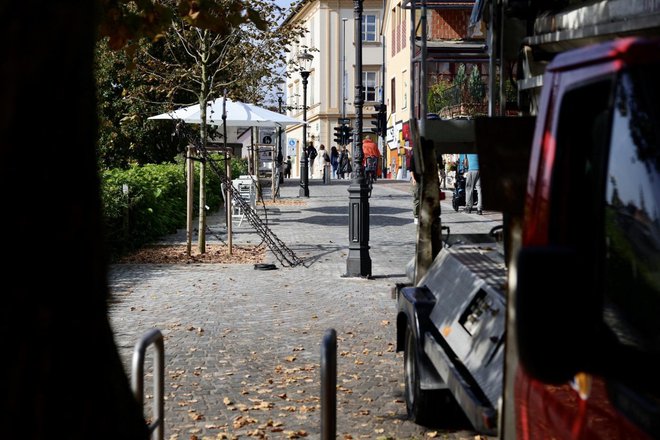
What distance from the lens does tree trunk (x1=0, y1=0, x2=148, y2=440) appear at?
8.48ft

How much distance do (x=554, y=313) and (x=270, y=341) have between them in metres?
7.75

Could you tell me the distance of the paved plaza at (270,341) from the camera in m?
7.05

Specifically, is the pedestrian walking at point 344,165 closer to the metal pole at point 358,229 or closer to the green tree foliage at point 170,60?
the green tree foliage at point 170,60

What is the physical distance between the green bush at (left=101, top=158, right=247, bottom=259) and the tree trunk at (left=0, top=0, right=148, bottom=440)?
11.0 meters

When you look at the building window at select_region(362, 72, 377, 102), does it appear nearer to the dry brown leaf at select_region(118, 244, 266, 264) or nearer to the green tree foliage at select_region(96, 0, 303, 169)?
the green tree foliage at select_region(96, 0, 303, 169)

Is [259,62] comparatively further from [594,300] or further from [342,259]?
[594,300]

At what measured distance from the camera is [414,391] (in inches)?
260

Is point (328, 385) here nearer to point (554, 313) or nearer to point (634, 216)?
point (634, 216)

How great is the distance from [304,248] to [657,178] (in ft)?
54.0

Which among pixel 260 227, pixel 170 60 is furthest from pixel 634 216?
pixel 170 60

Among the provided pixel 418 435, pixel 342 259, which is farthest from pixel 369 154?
pixel 418 435

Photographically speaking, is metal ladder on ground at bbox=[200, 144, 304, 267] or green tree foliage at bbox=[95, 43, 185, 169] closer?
metal ladder on ground at bbox=[200, 144, 304, 267]

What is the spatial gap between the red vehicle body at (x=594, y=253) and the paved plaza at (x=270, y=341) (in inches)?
49.1

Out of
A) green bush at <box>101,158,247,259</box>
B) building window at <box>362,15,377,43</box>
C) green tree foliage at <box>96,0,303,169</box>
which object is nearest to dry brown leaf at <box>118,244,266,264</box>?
green bush at <box>101,158,247,259</box>
